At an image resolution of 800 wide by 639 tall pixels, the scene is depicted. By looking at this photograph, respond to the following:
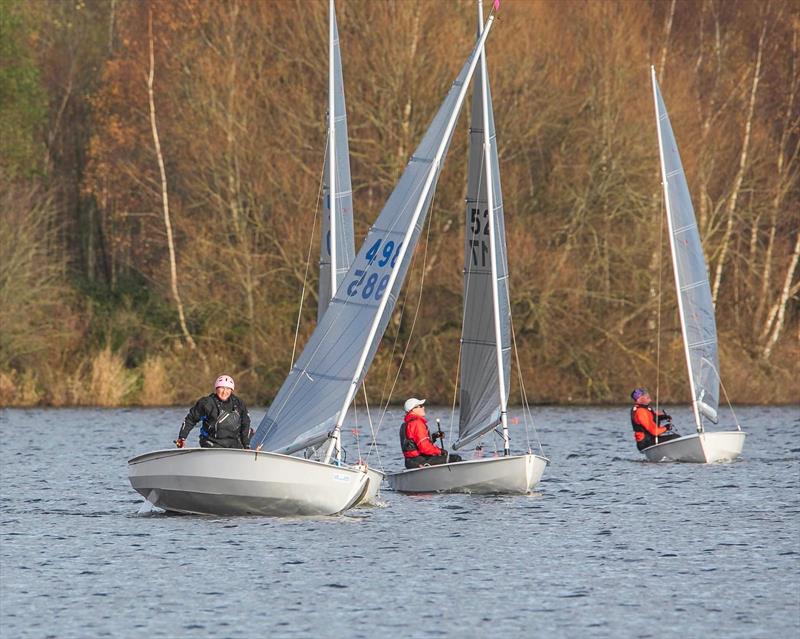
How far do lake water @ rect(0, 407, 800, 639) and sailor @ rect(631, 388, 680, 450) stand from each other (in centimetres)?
54

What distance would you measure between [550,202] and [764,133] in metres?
6.78

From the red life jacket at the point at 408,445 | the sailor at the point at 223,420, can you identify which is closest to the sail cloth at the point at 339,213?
the red life jacket at the point at 408,445

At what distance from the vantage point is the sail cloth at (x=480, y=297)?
→ 23.9 meters

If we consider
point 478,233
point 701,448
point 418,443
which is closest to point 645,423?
point 701,448

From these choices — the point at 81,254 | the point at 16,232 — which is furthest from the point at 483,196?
the point at 81,254

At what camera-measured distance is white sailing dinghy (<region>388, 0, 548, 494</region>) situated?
Answer: 23594 millimetres

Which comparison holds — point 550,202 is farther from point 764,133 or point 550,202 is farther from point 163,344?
point 163,344

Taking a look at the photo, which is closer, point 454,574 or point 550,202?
point 454,574

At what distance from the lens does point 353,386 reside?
20.8 meters

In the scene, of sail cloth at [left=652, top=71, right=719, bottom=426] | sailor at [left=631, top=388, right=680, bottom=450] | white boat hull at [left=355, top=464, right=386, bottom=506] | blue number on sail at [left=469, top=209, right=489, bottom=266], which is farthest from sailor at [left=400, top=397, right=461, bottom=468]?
sail cloth at [left=652, top=71, right=719, bottom=426]

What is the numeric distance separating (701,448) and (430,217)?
49.9ft

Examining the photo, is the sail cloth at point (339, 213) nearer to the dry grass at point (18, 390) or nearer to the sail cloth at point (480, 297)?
the sail cloth at point (480, 297)

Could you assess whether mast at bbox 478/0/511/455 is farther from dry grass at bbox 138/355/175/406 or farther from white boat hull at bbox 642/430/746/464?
dry grass at bbox 138/355/175/406

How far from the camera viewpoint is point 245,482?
786 inches
